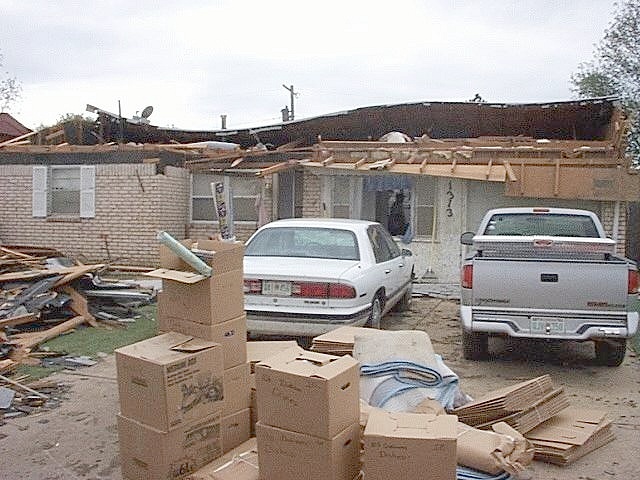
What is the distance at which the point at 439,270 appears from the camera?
1380cm

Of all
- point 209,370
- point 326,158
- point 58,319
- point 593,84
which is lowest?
point 58,319

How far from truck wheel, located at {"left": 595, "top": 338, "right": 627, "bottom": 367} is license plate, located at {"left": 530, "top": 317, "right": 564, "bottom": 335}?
765 mm

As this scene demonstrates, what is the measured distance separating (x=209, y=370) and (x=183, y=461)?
57 cm

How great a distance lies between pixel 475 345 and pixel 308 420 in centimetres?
416

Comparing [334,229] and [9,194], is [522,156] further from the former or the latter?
[9,194]

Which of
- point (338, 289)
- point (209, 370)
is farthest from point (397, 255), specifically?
point (209, 370)

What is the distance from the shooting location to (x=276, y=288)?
737 cm

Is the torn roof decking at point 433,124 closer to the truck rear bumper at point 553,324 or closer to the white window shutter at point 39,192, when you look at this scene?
the white window shutter at point 39,192

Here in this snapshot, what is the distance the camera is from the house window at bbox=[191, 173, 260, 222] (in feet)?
51.0

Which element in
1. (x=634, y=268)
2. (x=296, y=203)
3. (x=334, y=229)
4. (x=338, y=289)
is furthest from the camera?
(x=296, y=203)

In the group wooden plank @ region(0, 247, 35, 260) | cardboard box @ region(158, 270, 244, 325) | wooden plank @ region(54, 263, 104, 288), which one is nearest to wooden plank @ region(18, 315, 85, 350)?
wooden plank @ region(54, 263, 104, 288)

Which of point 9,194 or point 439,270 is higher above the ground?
point 9,194

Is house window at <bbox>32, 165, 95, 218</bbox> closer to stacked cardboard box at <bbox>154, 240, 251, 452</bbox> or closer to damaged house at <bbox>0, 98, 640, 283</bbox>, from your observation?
damaged house at <bbox>0, 98, 640, 283</bbox>

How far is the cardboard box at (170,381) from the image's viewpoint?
12.9 feet
